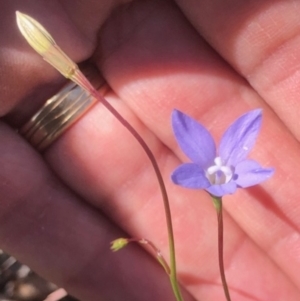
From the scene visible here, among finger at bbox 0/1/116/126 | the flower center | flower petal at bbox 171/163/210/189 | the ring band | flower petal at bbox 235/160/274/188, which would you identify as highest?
finger at bbox 0/1/116/126

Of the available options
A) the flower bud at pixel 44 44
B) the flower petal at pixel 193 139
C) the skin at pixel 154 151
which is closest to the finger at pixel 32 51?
the skin at pixel 154 151

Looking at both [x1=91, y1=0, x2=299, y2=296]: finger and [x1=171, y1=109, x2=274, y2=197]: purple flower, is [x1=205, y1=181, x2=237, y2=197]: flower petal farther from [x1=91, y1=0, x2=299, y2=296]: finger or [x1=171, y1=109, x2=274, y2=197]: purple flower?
[x1=91, y1=0, x2=299, y2=296]: finger

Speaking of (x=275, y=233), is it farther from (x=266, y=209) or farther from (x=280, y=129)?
(x=280, y=129)

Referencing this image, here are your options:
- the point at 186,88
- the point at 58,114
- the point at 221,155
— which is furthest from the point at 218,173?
the point at 58,114

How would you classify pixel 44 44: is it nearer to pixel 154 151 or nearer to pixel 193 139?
pixel 193 139

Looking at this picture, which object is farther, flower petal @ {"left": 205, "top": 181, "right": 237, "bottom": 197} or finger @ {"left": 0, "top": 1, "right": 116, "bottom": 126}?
finger @ {"left": 0, "top": 1, "right": 116, "bottom": 126}

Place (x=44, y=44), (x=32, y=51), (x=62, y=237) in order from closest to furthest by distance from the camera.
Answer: (x=44, y=44) < (x=32, y=51) < (x=62, y=237)

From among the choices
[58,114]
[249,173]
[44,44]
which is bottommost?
[249,173]

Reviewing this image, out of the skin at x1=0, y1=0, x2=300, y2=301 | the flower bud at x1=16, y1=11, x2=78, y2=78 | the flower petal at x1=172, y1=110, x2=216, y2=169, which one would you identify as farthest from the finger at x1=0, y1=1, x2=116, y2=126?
the flower petal at x1=172, y1=110, x2=216, y2=169

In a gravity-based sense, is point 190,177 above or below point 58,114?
below
